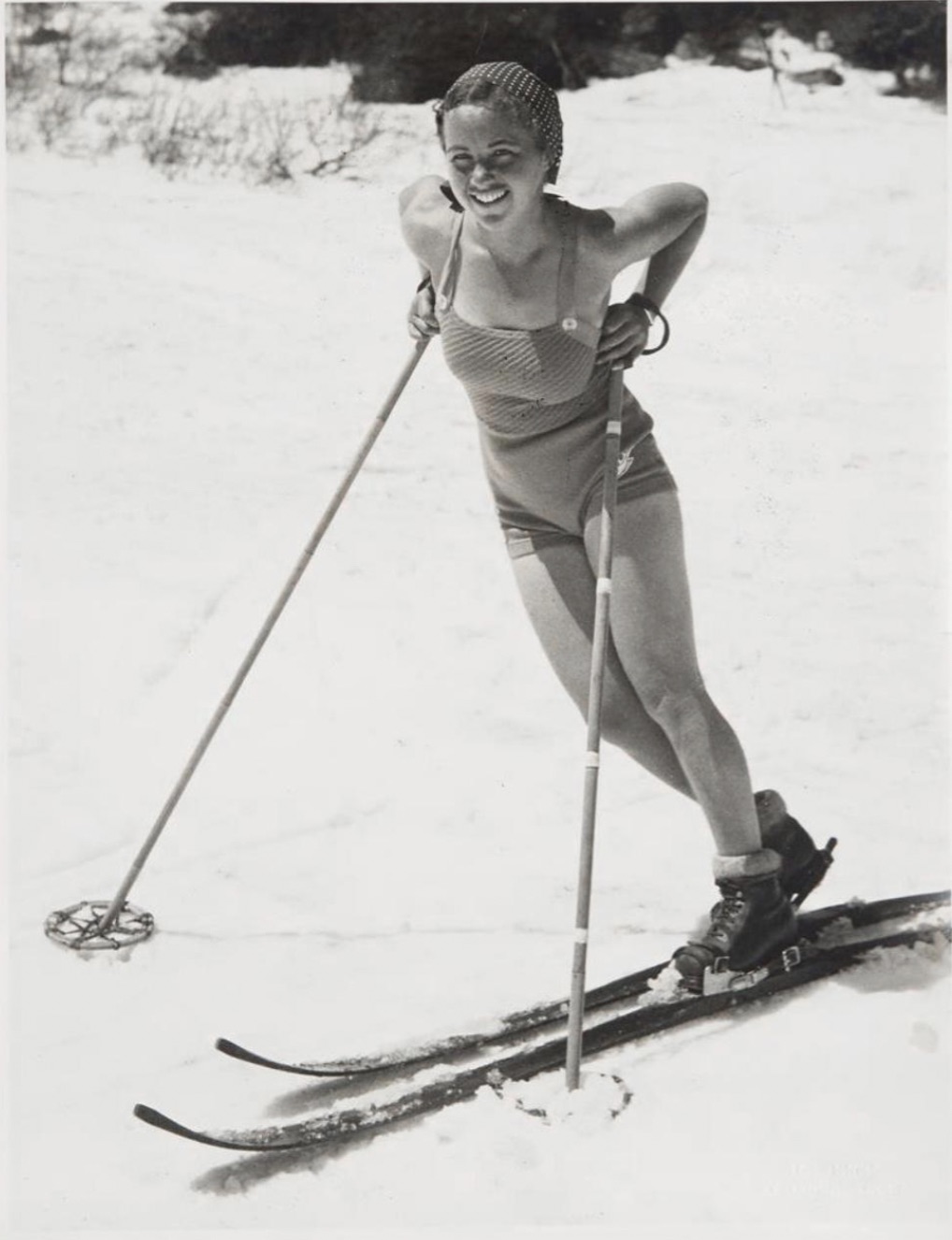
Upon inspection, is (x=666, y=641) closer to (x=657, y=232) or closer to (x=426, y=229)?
(x=657, y=232)

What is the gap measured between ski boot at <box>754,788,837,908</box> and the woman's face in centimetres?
147

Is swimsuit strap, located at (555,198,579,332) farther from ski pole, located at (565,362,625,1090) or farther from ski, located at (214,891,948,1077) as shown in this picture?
ski, located at (214,891,948,1077)

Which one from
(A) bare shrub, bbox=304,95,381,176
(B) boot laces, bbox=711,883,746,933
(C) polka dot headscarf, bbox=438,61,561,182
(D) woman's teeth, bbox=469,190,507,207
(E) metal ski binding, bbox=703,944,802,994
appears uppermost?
(C) polka dot headscarf, bbox=438,61,561,182

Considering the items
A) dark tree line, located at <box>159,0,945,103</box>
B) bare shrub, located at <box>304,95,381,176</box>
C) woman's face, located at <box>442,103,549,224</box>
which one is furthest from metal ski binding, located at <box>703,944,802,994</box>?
bare shrub, located at <box>304,95,381,176</box>

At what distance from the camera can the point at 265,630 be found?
137 inches

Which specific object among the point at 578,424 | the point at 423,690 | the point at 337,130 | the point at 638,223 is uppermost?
the point at 638,223

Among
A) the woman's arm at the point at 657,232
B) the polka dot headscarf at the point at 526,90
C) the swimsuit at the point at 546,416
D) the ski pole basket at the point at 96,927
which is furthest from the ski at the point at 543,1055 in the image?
the polka dot headscarf at the point at 526,90

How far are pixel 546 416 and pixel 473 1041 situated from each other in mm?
1296

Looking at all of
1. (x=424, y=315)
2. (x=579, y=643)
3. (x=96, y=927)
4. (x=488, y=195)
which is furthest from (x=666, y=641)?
(x=96, y=927)

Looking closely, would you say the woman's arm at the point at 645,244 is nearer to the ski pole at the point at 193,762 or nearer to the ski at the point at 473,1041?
the ski pole at the point at 193,762

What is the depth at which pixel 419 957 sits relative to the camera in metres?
3.48

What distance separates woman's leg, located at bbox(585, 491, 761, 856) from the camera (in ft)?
10.1

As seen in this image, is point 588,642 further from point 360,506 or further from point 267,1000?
point 360,506

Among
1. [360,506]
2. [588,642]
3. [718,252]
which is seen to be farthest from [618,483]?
[718,252]
